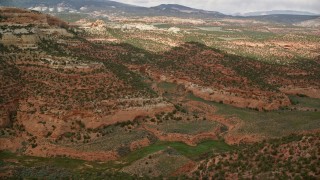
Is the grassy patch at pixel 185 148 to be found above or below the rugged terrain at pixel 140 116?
below

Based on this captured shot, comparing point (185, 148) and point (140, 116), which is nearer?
point (185, 148)

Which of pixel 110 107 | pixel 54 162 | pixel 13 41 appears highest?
pixel 13 41

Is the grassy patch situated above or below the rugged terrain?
below

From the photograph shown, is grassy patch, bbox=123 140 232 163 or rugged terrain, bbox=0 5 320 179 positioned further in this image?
grassy patch, bbox=123 140 232 163

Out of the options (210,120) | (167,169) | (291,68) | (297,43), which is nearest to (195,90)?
(210,120)

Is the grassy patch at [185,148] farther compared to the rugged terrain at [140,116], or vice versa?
the grassy patch at [185,148]

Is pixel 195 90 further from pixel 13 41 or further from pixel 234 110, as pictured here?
pixel 13 41

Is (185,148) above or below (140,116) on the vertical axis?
below

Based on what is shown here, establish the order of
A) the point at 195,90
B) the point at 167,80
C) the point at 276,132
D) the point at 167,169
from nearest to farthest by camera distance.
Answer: the point at 167,169, the point at 276,132, the point at 195,90, the point at 167,80
